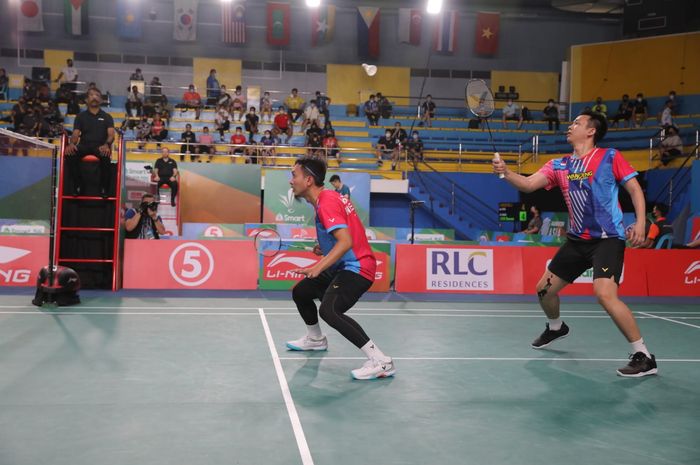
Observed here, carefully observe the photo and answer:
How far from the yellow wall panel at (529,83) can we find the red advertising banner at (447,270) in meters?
21.9

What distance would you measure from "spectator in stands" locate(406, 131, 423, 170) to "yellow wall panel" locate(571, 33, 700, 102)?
10.7m

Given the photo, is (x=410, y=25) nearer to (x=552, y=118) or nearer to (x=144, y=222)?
(x=552, y=118)

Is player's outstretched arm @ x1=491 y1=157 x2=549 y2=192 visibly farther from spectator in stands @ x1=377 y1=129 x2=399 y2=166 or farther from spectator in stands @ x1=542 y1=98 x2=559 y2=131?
spectator in stands @ x1=542 y1=98 x2=559 y2=131

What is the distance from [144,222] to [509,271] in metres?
7.02

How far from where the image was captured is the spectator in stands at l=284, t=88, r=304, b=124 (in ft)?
86.3

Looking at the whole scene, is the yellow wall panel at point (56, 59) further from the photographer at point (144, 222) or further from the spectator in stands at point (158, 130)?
the photographer at point (144, 222)

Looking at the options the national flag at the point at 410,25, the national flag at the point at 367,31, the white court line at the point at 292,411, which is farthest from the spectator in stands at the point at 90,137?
the national flag at the point at 410,25

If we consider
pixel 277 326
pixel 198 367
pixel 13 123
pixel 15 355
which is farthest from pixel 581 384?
pixel 13 123

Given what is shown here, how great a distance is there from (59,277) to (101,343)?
305 centimetres

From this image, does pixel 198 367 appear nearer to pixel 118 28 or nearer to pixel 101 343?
pixel 101 343

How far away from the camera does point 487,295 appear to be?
1220 cm

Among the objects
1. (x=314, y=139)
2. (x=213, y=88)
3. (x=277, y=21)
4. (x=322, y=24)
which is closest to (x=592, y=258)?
(x=314, y=139)

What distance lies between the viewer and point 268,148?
2248cm

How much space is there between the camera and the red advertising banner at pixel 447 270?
12.4 metres
